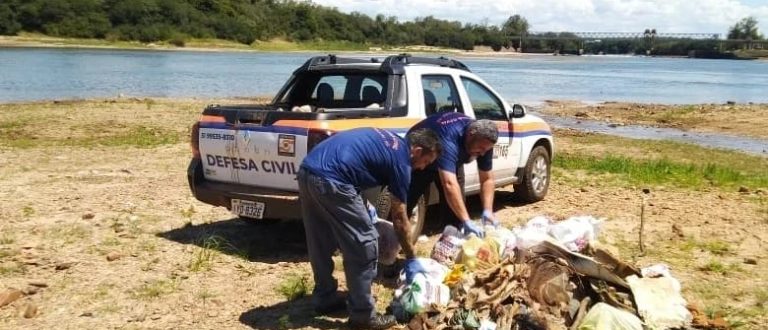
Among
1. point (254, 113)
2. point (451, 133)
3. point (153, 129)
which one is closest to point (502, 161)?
point (451, 133)

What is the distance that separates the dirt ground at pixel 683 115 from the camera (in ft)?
78.5

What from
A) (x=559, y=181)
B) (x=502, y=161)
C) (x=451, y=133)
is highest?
(x=451, y=133)

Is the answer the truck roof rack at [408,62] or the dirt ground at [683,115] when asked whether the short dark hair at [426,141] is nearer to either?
the truck roof rack at [408,62]

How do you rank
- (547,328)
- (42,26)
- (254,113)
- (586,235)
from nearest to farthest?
1. (547,328)
2. (586,235)
3. (254,113)
4. (42,26)

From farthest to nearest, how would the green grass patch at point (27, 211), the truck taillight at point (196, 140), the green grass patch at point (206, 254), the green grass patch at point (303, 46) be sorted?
1. the green grass patch at point (303, 46)
2. the green grass patch at point (27, 211)
3. the truck taillight at point (196, 140)
4. the green grass patch at point (206, 254)

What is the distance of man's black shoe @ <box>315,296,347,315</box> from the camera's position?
5.23 metres

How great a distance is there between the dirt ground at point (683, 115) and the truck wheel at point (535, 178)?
15.2 m

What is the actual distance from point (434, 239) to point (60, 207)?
4.16m

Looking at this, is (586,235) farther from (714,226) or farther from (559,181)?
(559,181)

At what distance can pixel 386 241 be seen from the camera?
5383 millimetres

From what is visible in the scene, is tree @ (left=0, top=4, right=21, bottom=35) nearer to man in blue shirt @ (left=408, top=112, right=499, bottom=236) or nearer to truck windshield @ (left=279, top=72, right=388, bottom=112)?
truck windshield @ (left=279, top=72, right=388, bottom=112)

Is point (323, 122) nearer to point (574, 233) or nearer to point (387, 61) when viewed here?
point (387, 61)

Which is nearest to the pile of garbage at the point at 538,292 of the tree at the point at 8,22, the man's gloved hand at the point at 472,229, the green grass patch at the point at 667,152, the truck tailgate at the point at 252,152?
the man's gloved hand at the point at 472,229

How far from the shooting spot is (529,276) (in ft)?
16.6
